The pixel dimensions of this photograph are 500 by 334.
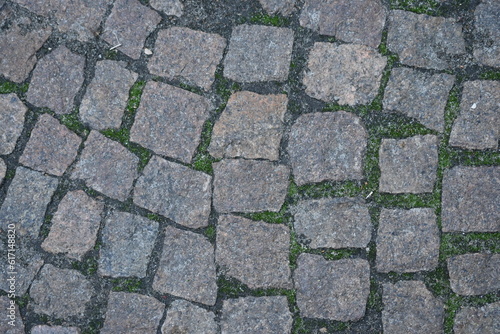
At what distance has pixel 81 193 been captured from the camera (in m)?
2.78

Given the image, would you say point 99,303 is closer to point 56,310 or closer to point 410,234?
point 56,310

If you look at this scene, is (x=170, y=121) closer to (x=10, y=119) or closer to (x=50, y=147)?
(x=50, y=147)

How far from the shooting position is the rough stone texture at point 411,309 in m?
2.71

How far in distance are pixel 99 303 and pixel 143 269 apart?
313mm

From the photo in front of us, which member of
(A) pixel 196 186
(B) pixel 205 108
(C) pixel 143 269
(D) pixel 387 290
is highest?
(B) pixel 205 108

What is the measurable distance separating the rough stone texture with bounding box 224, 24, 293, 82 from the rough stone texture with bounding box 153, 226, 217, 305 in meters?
0.95

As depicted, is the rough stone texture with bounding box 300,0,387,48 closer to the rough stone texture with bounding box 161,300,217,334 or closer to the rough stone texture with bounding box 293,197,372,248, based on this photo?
the rough stone texture with bounding box 293,197,372,248

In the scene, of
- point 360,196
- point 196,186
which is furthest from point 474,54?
point 196,186

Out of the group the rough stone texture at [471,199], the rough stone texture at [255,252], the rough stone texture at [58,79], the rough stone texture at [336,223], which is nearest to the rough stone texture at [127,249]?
the rough stone texture at [255,252]

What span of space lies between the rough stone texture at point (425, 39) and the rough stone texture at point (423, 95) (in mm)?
62

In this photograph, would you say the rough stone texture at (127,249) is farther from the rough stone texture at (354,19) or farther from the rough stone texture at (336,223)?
the rough stone texture at (354,19)

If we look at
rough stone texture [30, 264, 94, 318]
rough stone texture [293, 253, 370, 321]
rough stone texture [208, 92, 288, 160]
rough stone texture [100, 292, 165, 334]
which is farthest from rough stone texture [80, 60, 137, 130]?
rough stone texture [293, 253, 370, 321]

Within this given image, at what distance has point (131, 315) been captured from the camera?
277cm

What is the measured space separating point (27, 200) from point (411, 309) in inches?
87.3
